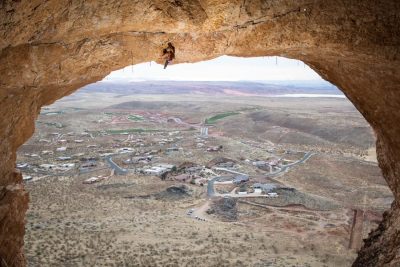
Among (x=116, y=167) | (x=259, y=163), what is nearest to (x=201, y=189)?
(x=259, y=163)

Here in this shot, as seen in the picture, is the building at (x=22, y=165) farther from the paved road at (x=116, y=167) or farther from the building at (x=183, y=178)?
the building at (x=183, y=178)

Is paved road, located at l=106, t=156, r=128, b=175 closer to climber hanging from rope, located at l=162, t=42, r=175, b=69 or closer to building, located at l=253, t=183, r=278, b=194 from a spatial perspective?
building, located at l=253, t=183, r=278, b=194

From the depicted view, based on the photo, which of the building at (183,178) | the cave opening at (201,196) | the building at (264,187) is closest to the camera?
the cave opening at (201,196)

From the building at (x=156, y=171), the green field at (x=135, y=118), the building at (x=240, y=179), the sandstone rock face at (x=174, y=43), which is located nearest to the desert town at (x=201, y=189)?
the building at (x=156, y=171)

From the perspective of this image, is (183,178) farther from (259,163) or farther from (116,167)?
(259,163)

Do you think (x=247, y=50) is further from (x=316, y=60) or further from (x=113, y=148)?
(x=113, y=148)

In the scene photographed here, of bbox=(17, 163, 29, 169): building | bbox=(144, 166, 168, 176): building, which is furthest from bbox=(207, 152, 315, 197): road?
bbox=(17, 163, 29, 169): building

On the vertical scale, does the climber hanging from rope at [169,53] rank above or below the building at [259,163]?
above

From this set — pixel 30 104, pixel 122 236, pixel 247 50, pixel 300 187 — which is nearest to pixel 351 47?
pixel 247 50
